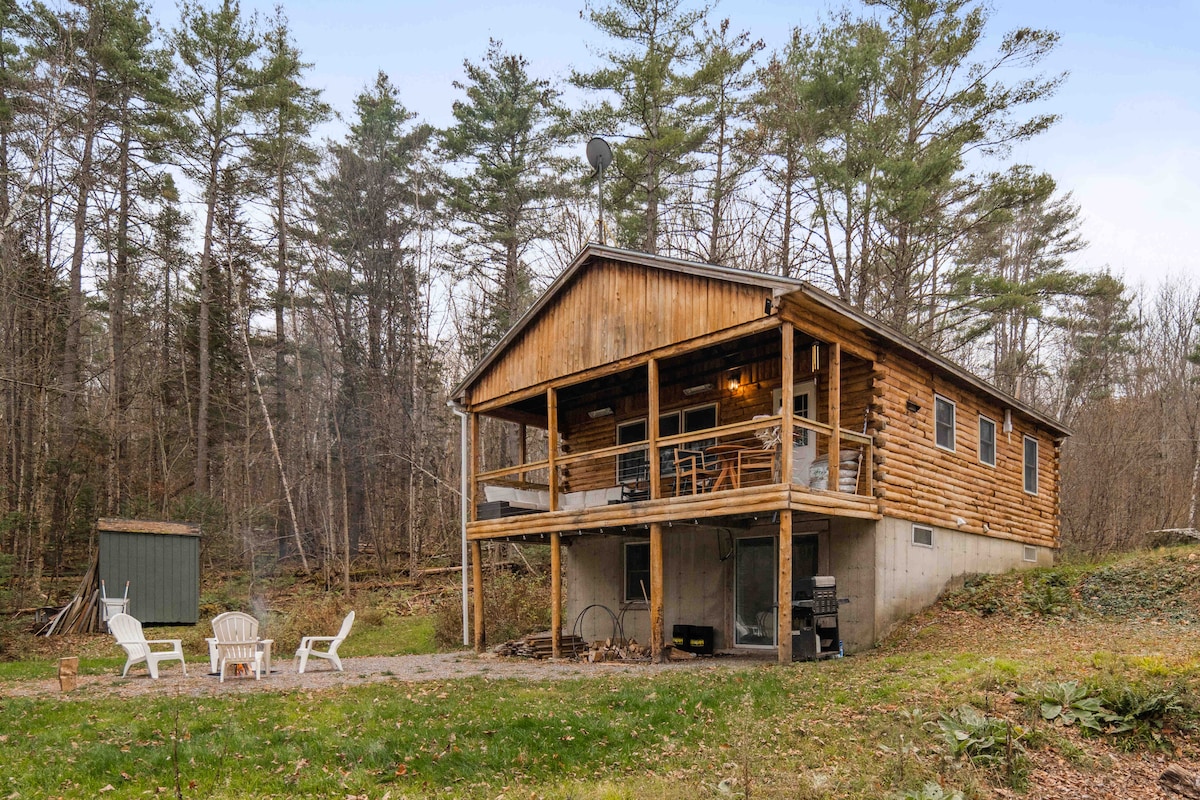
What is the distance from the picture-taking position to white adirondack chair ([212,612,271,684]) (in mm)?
10844

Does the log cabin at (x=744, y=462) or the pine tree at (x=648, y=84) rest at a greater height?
the pine tree at (x=648, y=84)

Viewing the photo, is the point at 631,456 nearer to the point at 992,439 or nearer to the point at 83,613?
the point at 992,439

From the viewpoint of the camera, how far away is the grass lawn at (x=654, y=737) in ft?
20.0

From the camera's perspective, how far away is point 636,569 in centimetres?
1588

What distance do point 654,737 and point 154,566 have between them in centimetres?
1423

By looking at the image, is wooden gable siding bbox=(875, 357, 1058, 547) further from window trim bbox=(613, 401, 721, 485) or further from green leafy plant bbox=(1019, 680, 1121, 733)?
green leafy plant bbox=(1019, 680, 1121, 733)

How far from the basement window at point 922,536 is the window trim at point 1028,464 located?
4336mm

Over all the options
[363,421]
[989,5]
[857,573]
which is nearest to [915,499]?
[857,573]

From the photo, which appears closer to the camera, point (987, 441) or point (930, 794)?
point (930, 794)

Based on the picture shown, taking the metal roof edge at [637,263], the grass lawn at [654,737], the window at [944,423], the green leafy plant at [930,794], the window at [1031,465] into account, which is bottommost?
the grass lawn at [654,737]

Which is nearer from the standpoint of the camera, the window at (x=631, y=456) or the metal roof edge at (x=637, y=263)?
the metal roof edge at (x=637, y=263)

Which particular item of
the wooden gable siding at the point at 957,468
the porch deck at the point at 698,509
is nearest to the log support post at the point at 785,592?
the porch deck at the point at 698,509

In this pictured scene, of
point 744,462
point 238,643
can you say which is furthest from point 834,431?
point 238,643

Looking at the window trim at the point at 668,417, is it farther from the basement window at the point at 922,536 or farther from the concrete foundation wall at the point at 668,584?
the basement window at the point at 922,536
